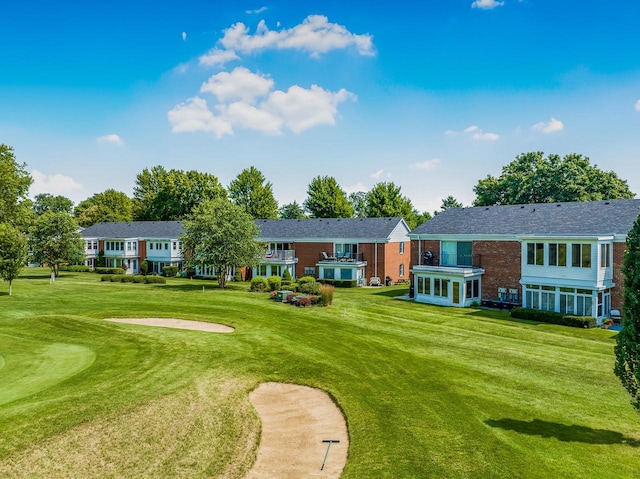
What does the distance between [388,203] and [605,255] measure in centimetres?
5320

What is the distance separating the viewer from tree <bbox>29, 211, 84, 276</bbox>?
198 ft

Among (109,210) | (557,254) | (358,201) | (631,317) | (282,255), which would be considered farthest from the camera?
(358,201)

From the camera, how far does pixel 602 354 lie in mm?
23078

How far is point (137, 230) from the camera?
241 feet

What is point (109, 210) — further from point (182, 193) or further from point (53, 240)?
point (53, 240)

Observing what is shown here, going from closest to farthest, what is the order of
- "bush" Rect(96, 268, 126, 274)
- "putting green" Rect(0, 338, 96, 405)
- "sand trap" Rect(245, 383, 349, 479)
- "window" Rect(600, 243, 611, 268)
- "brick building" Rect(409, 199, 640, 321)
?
1. "sand trap" Rect(245, 383, 349, 479)
2. "putting green" Rect(0, 338, 96, 405)
3. "window" Rect(600, 243, 611, 268)
4. "brick building" Rect(409, 199, 640, 321)
5. "bush" Rect(96, 268, 126, 274)

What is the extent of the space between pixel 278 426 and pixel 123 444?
15.2 ft

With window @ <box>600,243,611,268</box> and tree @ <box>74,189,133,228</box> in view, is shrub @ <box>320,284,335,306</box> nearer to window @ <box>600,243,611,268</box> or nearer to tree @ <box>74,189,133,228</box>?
window @ <box>600,243,611,268</box>

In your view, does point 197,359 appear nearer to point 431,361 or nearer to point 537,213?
point 431,361

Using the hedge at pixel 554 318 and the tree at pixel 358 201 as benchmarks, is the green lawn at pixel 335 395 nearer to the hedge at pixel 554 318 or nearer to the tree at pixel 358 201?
the hedge at pixel 554 318

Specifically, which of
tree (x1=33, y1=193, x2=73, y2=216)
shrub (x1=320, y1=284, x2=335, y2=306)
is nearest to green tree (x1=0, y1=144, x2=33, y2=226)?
Answer: shrub (x1=320, y1=284, x2=335, y2=306)

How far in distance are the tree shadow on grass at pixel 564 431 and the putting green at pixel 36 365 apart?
1632 centimetres

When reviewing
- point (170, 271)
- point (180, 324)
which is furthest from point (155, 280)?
point (180, 324)

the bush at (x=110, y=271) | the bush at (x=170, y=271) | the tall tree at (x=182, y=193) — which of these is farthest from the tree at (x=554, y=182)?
the bush at (x=110, y=271)
